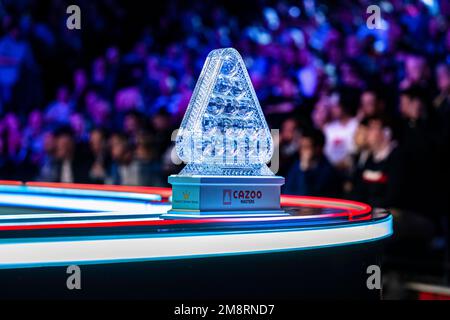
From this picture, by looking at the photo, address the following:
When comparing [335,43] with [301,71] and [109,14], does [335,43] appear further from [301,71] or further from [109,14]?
[109,14]

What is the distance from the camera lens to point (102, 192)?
9.35ft

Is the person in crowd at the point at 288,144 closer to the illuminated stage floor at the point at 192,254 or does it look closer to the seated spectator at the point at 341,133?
the seated spectator at the point at 341,133

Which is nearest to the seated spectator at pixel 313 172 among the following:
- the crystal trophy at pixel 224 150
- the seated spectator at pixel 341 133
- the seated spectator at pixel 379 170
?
the seated spectator at pixel 379 170

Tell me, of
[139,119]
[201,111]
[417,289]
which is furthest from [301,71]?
[201,111]

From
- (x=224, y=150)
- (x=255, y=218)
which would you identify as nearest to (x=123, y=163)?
(x=224, y=150)

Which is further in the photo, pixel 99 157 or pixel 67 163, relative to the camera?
pixel 99 157

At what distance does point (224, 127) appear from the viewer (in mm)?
2096

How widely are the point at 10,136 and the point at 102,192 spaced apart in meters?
5.07

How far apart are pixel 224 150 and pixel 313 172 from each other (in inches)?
87.0

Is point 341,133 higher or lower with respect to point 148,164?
higher

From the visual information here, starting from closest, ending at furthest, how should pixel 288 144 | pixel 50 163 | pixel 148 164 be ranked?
pixel 148 164 < pixel 288 144 < pixel 50 163

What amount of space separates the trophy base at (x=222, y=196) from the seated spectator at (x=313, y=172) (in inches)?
84.1

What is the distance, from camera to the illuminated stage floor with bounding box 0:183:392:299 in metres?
1.57

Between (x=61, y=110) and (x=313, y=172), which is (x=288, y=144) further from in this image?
(x=61, y=110)
